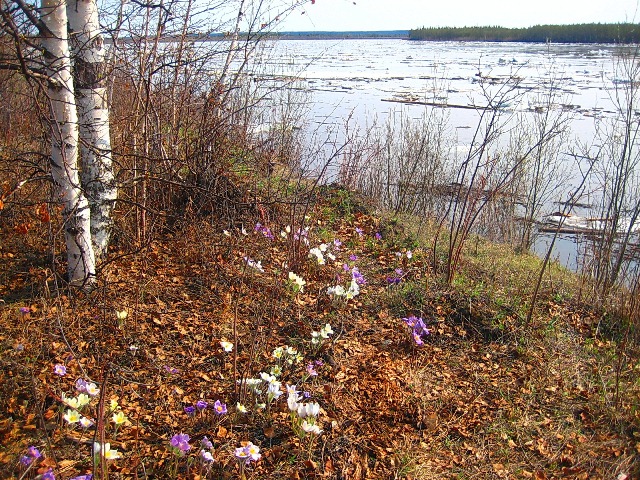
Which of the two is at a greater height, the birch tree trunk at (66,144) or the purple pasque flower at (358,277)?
the birch tree trunk at (66,144)

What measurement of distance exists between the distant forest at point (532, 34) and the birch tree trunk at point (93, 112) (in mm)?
36685

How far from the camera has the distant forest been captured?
40125 mm

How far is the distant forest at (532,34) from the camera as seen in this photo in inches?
1580

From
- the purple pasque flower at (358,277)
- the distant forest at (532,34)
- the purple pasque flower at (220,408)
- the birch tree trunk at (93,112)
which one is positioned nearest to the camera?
the purple pasque flower at (220,408)

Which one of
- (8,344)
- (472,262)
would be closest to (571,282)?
(472,262)

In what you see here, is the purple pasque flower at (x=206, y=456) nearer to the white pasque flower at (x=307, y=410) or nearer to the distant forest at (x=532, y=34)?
the white pasque flower at (x=307, y=410)

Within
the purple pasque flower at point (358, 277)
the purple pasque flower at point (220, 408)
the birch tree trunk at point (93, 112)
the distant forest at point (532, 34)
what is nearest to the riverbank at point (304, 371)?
the purple pasque flower at point (220, 408)

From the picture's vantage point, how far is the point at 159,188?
193 inches

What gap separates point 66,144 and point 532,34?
52.3 meters

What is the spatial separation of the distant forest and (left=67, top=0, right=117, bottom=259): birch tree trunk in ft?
120

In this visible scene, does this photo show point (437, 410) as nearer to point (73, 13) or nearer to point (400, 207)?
point (73, 13)

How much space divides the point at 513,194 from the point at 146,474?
7.26 metres


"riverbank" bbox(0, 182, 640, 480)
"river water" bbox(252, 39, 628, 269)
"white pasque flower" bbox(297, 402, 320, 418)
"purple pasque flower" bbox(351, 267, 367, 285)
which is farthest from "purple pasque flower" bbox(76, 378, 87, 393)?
"river water" bbox(252, 39, 628, 269)

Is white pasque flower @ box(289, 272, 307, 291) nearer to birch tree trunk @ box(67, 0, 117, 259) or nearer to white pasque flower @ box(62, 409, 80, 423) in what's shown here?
birch tree trunk @ box(67, 0, 117, 259)
